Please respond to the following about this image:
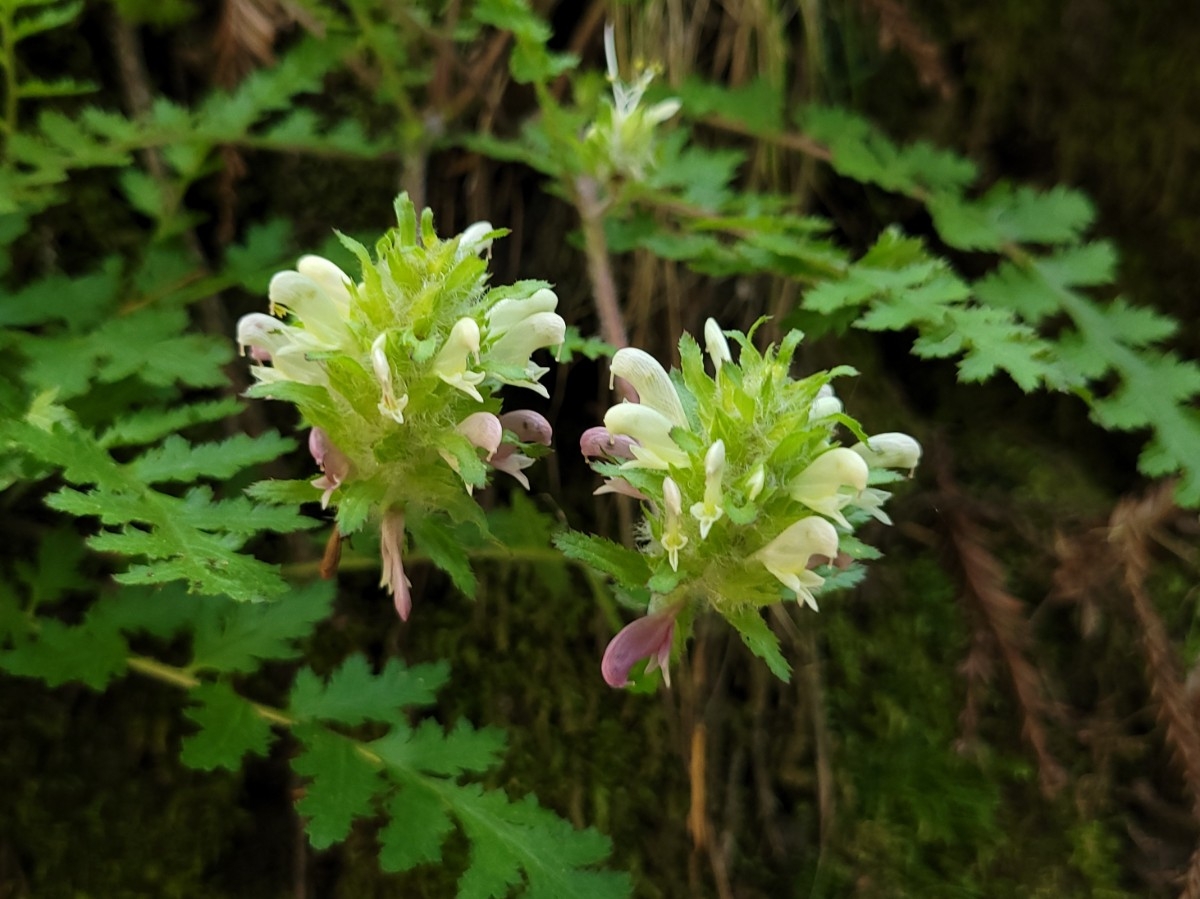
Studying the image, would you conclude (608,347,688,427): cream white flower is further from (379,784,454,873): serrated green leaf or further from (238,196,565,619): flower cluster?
(379,784,454,873): serrated green leaf

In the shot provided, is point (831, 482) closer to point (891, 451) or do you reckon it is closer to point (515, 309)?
point (891, 451)

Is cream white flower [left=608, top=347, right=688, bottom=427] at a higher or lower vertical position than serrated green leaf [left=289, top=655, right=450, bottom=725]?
higher

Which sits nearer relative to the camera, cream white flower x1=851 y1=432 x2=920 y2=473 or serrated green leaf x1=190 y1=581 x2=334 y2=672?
cream white flower x1=851 y1=432 x2=920 y2=473

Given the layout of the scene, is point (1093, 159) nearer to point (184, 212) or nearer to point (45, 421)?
point (184, 212)

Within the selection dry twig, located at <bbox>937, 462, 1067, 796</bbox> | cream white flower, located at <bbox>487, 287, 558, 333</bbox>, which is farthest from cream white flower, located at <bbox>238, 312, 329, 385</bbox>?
dry twig, located at <bbox>937, 462, 1067, 796</bbox>

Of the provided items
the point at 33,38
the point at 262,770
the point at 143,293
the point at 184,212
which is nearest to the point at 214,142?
the point at 184,212

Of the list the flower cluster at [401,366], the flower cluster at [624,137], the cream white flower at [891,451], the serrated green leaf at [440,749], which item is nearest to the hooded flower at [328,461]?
the flower cluster at [401,366]

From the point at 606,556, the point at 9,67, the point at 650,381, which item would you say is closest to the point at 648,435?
the point at 650,381
